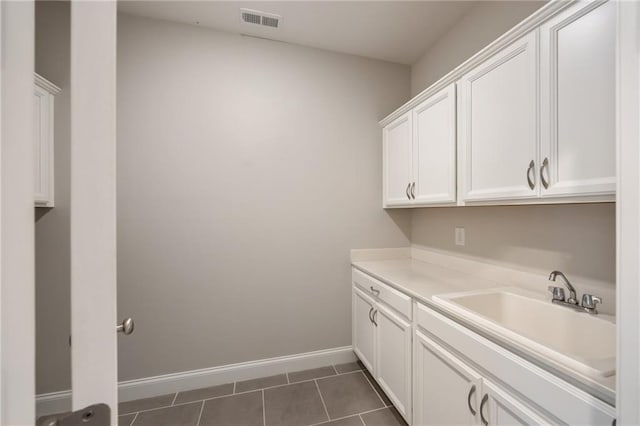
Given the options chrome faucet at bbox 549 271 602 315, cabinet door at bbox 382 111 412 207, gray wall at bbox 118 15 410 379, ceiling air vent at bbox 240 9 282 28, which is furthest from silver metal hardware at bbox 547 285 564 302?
ceiling air vent at bbox 240 9 282 28

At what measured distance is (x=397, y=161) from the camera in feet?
7.20

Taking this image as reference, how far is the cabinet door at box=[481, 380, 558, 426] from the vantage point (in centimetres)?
84

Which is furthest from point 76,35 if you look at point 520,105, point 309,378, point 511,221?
point 309,378

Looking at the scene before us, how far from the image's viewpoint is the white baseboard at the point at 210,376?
170cm

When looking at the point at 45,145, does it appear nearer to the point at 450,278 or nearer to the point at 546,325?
the point at 450,278

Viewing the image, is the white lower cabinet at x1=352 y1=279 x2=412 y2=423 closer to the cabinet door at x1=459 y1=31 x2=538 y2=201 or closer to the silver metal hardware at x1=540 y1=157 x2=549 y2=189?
the cabinet door at x1=459 y1=31 x2=538 y2=201

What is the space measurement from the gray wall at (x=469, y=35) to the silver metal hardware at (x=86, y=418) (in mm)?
2341

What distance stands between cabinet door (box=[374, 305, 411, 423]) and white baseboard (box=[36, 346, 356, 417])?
56cm

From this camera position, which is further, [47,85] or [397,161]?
[397,161]

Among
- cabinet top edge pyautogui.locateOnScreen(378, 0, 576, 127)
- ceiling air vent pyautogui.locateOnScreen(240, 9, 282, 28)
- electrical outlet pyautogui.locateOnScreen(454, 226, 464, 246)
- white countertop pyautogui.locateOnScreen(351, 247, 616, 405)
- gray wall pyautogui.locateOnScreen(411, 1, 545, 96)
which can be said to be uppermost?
ceiling air vent pyautogui.locateOnScreen(240, 9, 282, 28)

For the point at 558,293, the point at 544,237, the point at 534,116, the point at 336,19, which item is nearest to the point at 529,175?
the point at 534,116

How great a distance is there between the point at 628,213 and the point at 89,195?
98 cm

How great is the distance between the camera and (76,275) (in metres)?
0.39

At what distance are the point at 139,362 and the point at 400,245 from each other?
7.66 ft
